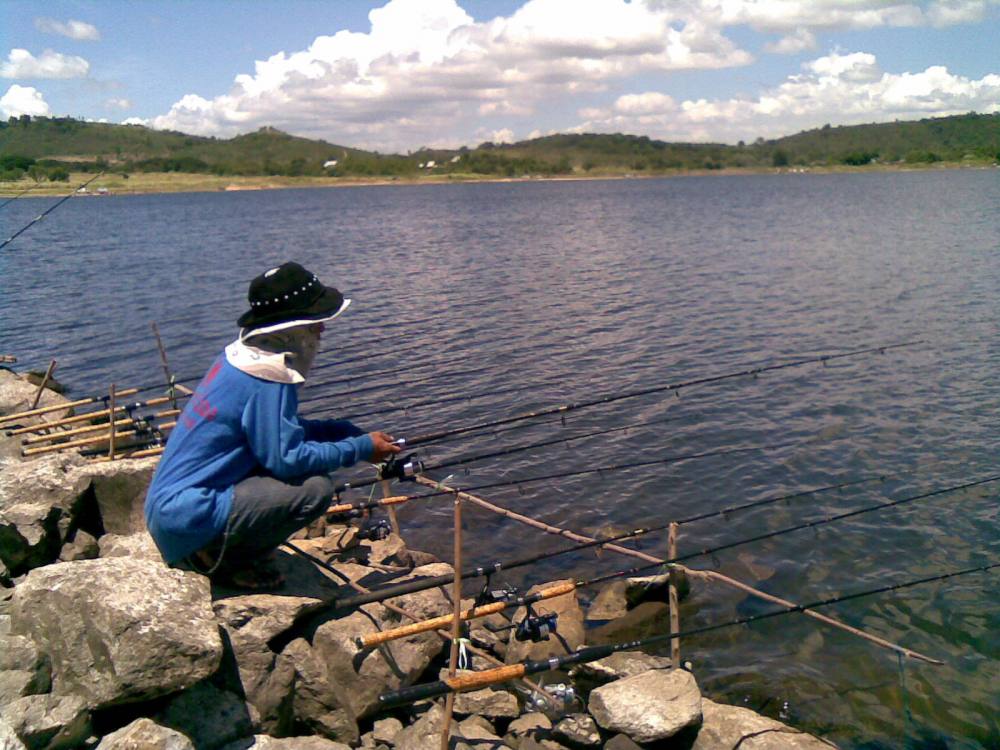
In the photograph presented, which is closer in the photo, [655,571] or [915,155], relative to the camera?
[655,571]

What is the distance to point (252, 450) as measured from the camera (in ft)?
16.3

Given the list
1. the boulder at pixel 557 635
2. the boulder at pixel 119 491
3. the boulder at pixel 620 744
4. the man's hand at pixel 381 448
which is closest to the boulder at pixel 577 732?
the boulder at pixel 620 744

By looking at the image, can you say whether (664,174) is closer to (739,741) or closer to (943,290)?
(943,290)

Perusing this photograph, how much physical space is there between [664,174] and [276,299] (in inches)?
7356

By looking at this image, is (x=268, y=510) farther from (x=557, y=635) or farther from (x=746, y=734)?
(x=746, y=734)

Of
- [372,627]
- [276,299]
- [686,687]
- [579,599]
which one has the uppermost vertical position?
[276,299]

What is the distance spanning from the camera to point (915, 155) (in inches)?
5945

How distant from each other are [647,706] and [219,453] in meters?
3.54

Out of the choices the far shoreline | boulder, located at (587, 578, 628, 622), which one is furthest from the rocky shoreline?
the far shoreline

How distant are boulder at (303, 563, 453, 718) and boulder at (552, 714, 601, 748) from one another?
1.10 meters

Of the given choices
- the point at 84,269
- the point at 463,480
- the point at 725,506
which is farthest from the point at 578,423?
the point at 84,269

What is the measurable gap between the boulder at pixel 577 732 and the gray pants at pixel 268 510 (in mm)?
2450

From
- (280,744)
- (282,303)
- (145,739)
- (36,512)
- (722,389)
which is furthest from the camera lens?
(722,389)

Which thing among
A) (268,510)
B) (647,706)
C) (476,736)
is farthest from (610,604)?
(268,510)
